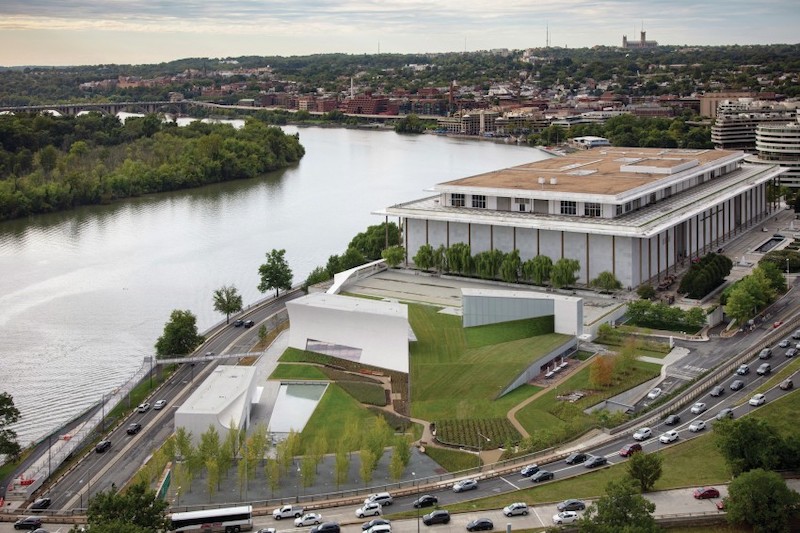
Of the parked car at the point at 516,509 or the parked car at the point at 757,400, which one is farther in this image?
the parked car at the point at 757,400

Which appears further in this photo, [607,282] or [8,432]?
[607,282]

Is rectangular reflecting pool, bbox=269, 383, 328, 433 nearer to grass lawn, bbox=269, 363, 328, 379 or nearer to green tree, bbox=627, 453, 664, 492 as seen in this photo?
grass lawn, bbox=269, 363, 328, 379

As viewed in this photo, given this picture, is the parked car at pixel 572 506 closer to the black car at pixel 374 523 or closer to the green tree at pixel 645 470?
the green tree at pixel 645 470

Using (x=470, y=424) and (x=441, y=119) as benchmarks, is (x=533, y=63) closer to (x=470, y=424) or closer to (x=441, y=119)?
(x=441, y=119)

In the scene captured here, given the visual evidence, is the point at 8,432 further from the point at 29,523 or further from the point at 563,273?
the point at 563,273

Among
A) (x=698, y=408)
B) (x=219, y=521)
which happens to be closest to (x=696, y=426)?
(x=698, y=408)

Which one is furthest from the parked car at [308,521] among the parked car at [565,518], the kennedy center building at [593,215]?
the kennedy center building at [593,215]
